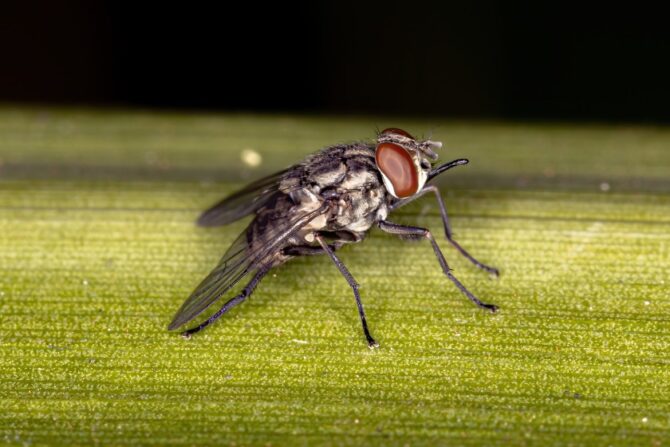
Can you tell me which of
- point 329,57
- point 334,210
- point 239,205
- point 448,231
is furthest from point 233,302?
point 329,57

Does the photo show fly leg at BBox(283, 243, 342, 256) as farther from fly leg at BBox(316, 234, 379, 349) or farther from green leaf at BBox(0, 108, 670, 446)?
green leaf at BBox(0, 108, 670, 446)

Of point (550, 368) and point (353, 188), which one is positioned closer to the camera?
point (550, 368)

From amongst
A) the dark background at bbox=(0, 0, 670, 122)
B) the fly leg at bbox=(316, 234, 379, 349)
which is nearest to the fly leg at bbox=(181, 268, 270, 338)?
the fly leg at bbox=(316, 234, 379, 349)

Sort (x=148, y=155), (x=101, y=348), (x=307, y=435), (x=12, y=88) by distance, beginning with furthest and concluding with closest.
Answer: (x=12, y=88)
(x=148, y=155)
(x=101, y=348)
(x=307, y=435)

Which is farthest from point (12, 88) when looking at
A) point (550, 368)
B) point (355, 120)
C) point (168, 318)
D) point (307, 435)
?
point (550, 368)

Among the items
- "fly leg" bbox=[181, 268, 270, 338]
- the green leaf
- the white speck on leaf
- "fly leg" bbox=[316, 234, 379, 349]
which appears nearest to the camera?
the green leaf

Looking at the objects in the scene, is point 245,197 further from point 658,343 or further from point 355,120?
point 658,343

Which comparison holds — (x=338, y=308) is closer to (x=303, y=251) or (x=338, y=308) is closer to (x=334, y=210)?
(x=303, y=251)
